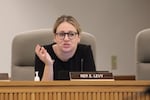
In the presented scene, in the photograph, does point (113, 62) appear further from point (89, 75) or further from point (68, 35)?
point (89, 75)

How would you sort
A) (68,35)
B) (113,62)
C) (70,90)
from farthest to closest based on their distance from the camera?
(113,62) < (68,35) < (70,90)

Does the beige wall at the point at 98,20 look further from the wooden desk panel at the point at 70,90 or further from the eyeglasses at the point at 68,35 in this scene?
the wooden desk panel at the point at 70,90

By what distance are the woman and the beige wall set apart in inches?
51.7

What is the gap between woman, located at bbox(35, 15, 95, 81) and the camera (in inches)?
83.1

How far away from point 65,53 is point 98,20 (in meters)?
1.53

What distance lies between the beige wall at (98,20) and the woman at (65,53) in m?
1.31

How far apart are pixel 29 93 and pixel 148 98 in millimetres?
458

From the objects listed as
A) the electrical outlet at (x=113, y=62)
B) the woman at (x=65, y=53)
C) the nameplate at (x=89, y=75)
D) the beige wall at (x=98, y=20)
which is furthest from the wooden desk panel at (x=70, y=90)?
the electrical outlet at (x=113, y=62)

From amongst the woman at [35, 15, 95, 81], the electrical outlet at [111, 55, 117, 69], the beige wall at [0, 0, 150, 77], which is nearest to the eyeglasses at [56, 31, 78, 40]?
the woman at [35, 15, 95, 81]

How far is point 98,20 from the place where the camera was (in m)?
3.68

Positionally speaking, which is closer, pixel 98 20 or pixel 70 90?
pixel 70 90

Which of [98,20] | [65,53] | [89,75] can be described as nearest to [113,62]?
[98,20]

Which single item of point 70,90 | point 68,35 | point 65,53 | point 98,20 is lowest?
point 70,90

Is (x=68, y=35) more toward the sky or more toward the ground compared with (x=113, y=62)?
more toward the sky
